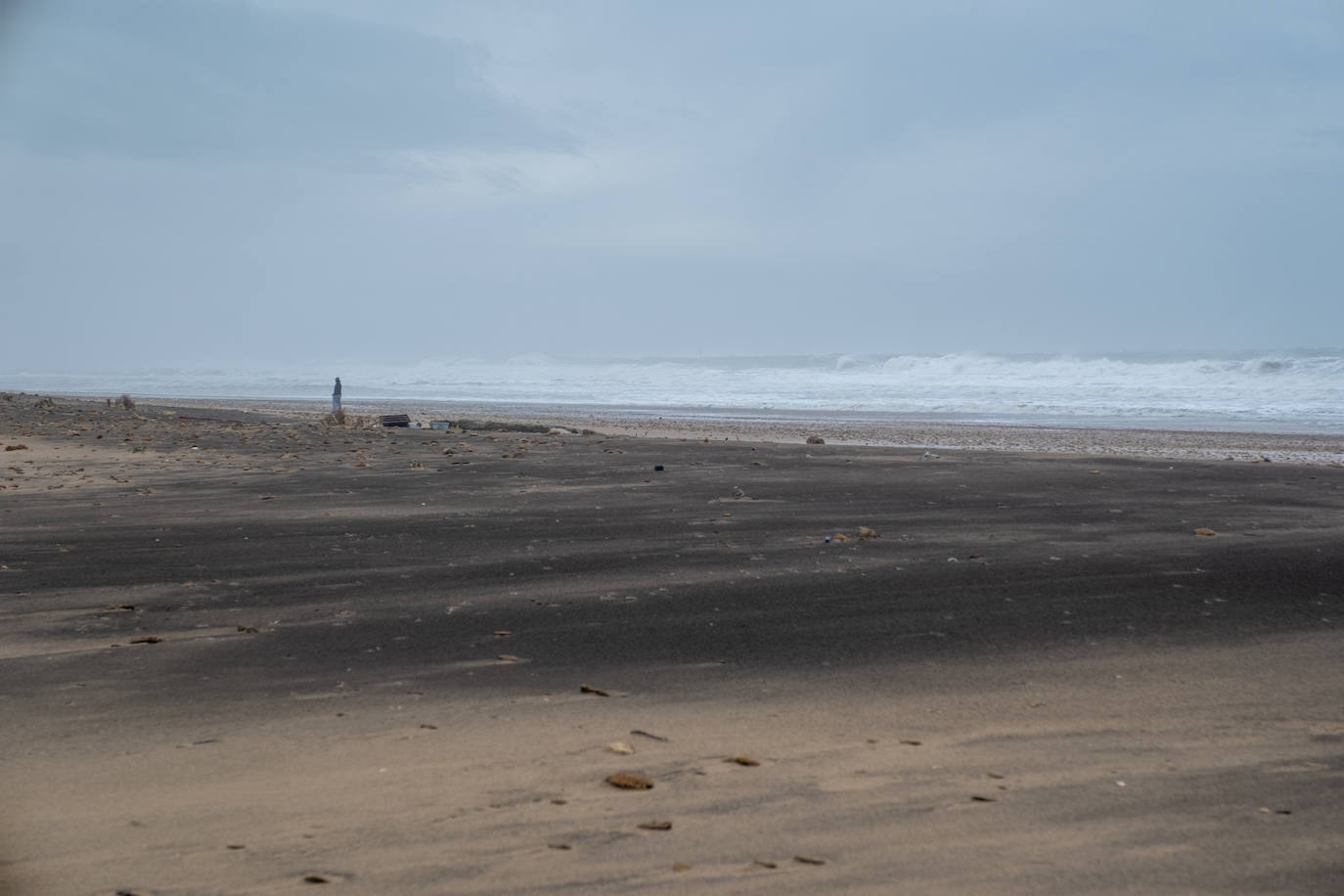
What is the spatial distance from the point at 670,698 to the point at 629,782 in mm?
901

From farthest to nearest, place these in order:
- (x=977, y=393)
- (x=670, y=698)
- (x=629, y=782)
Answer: (x=977, y=393)
(x=670, y=698)
(x=629, y=782)

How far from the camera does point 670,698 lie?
4.18 metres

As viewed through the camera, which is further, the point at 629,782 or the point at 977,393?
the point at 977,393

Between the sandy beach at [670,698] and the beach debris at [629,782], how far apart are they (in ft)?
0.07

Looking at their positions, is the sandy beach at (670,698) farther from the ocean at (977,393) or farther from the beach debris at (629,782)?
the ocean at (977,393)

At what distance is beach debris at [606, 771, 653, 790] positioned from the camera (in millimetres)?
3270

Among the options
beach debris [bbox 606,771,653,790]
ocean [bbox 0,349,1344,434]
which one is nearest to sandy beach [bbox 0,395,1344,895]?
beach debris [bbox 606,771,653,790]

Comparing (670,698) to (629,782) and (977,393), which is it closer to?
(629,782)

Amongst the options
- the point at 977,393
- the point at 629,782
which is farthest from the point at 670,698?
the point at 977,393

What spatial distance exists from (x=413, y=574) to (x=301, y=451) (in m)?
8.67

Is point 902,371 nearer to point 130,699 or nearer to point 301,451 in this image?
point 301,451

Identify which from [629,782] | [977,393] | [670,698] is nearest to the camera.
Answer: [629,782]

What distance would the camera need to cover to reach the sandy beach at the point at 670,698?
2.84m

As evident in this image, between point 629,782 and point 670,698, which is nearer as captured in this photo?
point 629,782
